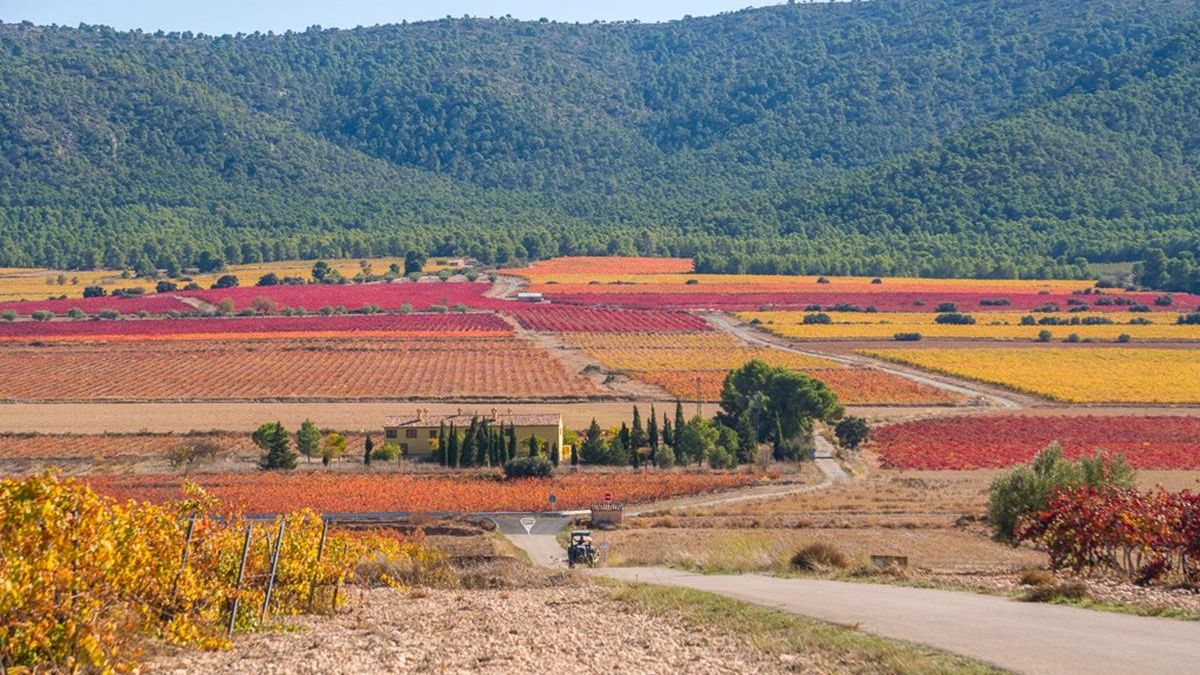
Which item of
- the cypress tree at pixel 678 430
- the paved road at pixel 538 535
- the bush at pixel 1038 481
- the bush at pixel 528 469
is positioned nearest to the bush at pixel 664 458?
the cypress tree at pixel 678 430

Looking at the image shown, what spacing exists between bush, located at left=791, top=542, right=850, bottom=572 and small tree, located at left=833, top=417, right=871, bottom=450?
3650 cm

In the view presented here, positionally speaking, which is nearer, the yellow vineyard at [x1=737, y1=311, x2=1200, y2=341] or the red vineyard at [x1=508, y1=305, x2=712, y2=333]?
the yellow vineyard at [x1=737, y1=311, x2=1200, y2=341]

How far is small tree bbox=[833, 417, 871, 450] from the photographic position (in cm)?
6350

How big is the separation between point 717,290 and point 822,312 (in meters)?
24.4

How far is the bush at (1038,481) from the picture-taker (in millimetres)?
34219

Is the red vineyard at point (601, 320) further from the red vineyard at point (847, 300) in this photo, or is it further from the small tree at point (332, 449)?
the small tree at point (332, 449)

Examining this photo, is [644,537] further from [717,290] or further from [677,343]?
[717,290]

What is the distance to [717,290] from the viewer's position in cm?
15475

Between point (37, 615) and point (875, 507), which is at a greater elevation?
point (37, 615)

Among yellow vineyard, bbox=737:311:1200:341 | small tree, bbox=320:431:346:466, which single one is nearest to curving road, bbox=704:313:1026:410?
yellow vineyard, bbox=737:311:1200:341

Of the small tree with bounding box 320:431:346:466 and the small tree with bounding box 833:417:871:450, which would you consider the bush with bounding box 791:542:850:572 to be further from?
the small tree with bounding box 833:417:871:450

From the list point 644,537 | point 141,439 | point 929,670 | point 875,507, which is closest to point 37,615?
point 929,670

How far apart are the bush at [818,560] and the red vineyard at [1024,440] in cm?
3111

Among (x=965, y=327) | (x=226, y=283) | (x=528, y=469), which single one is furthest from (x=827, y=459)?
(x=226, y=283)
